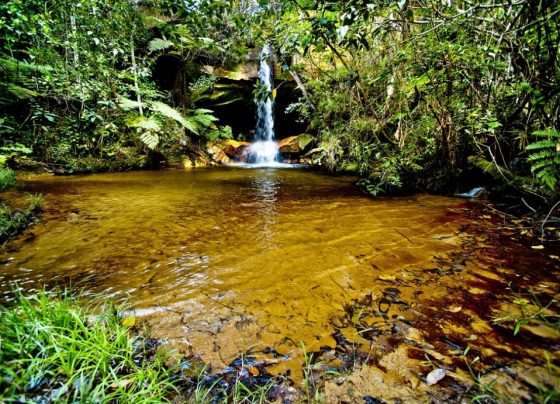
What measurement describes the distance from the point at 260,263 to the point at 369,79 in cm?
466

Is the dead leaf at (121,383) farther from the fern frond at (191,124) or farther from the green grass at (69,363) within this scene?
the fern frond at (191,124)

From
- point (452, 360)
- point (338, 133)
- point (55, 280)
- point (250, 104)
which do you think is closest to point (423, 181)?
point (338, 133)

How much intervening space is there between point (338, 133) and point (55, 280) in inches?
272

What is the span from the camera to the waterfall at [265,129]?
1198 cm

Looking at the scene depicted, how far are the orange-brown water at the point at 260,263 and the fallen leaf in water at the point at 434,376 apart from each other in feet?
0.93

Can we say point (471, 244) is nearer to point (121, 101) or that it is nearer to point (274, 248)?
point (274, 248)

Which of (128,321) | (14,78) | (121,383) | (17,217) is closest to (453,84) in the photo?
(128,321)

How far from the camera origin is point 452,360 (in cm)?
146

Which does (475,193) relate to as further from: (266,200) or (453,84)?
(266,200)

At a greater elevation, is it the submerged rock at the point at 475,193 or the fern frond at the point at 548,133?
the fern frond at the point at 548,133

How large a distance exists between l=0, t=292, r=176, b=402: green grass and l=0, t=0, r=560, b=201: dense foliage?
1751 mm

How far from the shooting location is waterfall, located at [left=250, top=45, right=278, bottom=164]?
12.0m

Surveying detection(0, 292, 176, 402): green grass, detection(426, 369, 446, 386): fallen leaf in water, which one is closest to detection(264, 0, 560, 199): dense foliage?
detection(426, 369, 446, 386): fallen leaf in water

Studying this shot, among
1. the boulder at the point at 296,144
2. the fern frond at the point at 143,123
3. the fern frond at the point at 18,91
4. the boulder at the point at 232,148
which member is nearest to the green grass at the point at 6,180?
the fern frond at the point at 18,91
